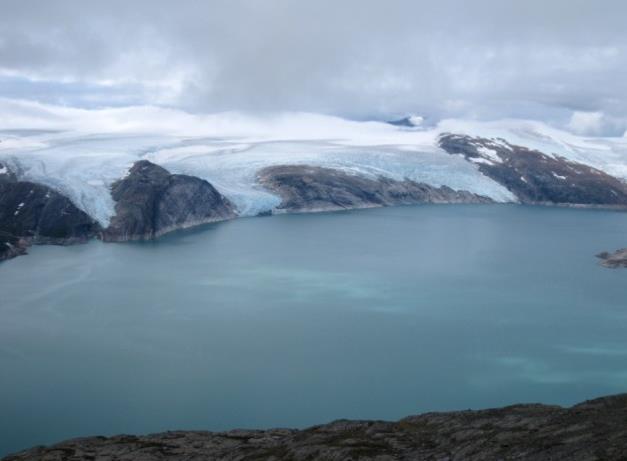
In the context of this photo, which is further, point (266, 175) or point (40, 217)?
point (266, 175)

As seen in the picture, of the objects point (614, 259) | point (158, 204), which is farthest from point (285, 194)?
point (614, 259)

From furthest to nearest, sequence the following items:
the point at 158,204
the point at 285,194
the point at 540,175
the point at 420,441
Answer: the point at 540,175 → the point at 285,194 → the point at 158,204 → the point at 420,441

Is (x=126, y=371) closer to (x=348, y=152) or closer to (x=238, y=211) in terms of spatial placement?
(x=238, y=211)

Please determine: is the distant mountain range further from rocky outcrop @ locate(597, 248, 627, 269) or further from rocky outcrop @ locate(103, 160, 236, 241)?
rocky outcrop @ locate(597, 248, 627, 269)

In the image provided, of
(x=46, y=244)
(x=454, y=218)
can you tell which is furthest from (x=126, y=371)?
(x=454, y=218)

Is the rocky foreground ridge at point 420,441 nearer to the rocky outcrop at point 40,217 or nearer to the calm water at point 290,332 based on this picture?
the calm water at point 290,332

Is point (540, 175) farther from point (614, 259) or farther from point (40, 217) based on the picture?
point (40, 217)
